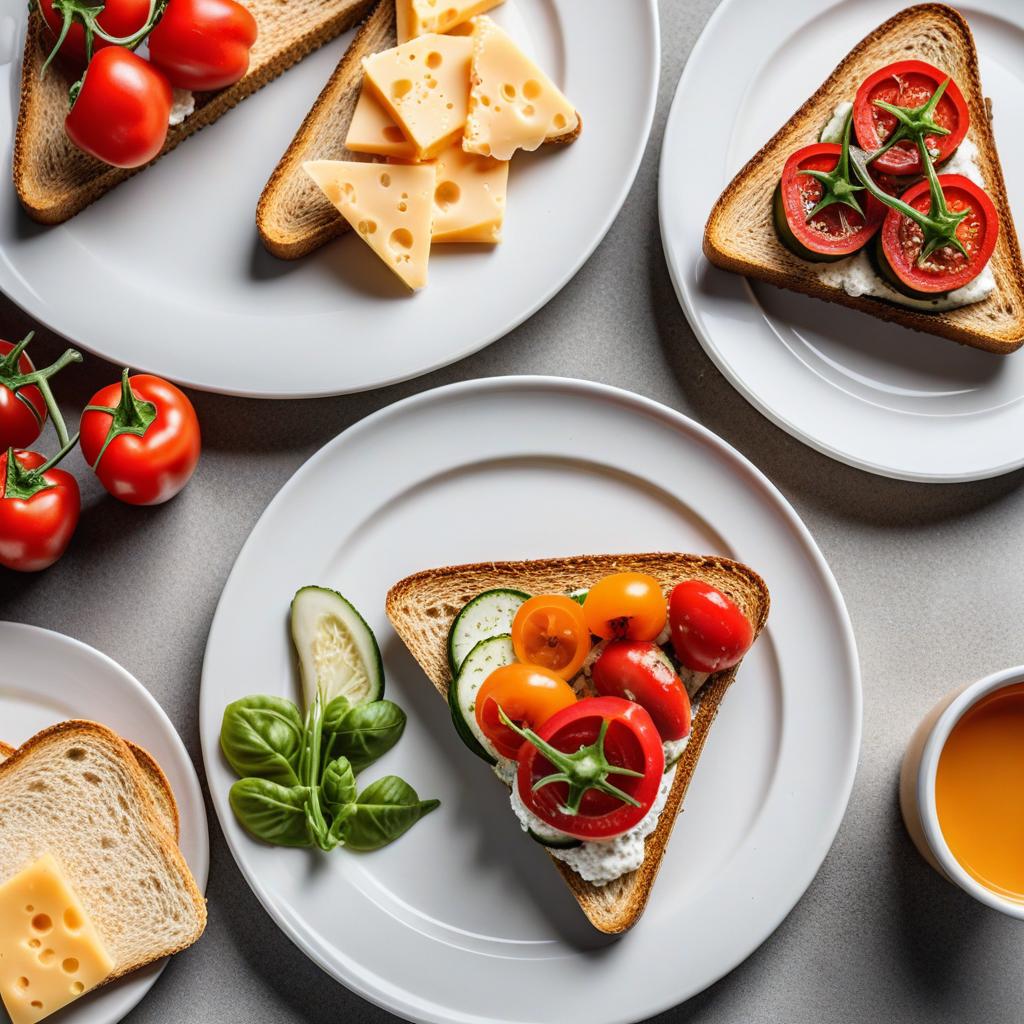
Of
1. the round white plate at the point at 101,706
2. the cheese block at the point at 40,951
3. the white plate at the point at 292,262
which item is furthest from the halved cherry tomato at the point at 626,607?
the cheese block at the point at 40,951

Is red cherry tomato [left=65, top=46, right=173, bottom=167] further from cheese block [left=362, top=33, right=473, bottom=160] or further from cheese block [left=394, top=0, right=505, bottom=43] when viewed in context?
cheese block [left=394, top=0, right=505, bottom=43]

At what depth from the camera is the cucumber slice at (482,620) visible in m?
2.78

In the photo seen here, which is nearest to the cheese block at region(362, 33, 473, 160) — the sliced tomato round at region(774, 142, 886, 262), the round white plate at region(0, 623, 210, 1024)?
the sliced tomato round at region(774, 142, 886, 262)

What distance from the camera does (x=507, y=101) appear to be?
2.90 meters

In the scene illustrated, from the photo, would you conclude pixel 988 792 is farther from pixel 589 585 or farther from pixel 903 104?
pixel 903 104

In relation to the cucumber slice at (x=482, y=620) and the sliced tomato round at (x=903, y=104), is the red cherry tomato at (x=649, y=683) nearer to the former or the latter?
the cucumber slice at (x=482, y=620)

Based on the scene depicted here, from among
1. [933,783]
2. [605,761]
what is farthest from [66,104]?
[933,783]

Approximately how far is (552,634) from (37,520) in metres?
1.38

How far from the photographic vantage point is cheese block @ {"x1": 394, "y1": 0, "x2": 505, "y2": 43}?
2922 millimetres

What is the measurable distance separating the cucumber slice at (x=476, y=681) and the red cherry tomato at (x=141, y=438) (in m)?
0.94

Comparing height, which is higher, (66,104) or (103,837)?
(66,104)

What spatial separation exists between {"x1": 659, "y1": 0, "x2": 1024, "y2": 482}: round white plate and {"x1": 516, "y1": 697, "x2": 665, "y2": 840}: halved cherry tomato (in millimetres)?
987

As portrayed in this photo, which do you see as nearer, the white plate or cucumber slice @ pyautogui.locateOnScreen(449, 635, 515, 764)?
cucumber slice @ pyautogui.locateOnScreen(449, 635, 515, 764)

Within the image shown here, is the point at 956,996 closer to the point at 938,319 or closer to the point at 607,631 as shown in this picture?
the point at 607,631
